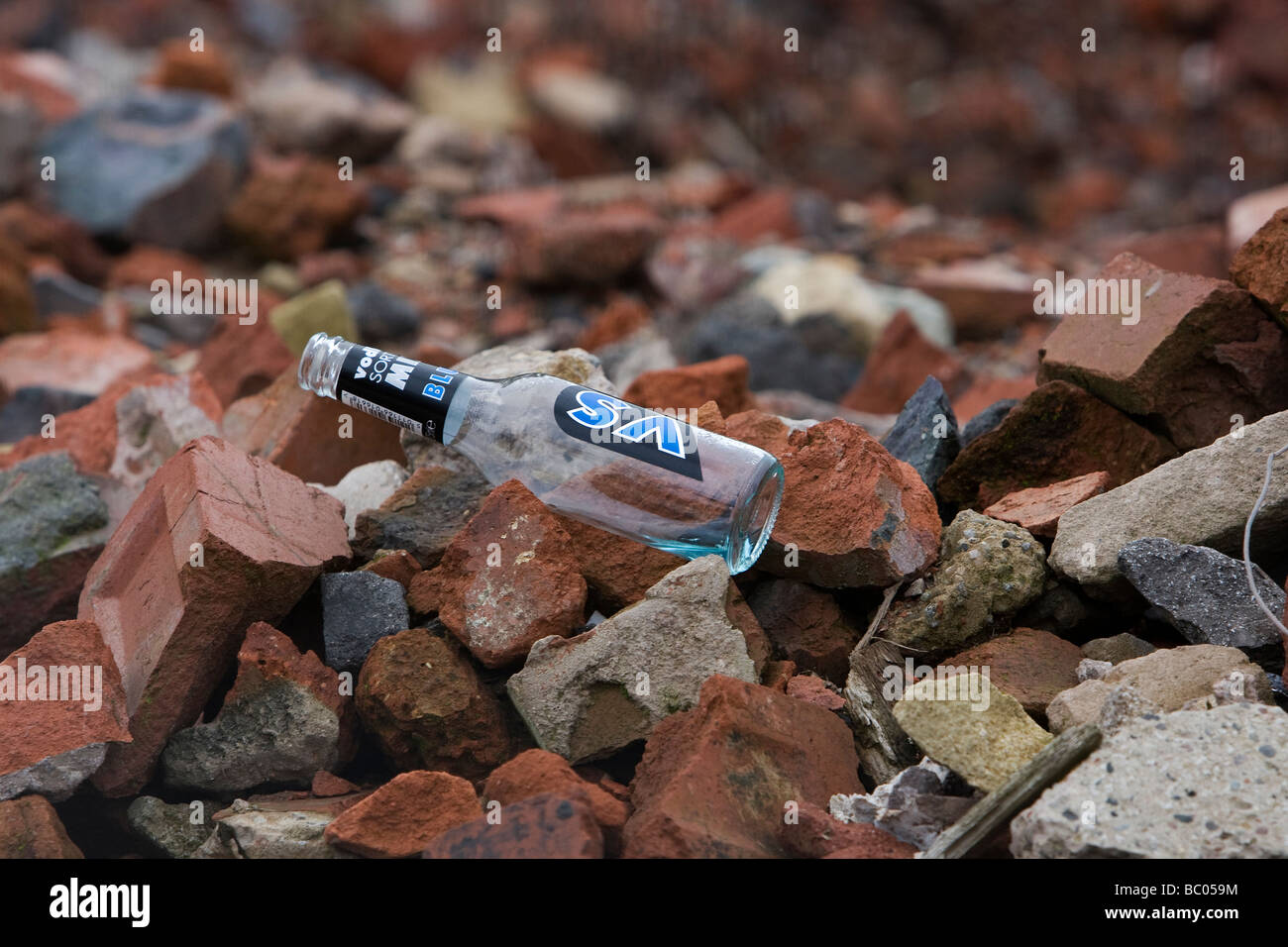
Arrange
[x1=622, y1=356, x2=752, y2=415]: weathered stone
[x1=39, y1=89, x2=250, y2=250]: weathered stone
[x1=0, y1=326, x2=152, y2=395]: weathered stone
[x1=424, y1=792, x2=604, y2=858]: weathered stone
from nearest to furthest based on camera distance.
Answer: [x1=424, y1=792, x2=604, y2=858]: weathered stone → [x1=622, y1=356, x2=752, y2=415]: weathered stone → [x1=0, y1=326, x2=152, y2=395]: weathered stone → [x1=39, y1=89, x2=250, y2=250]: weathered stone

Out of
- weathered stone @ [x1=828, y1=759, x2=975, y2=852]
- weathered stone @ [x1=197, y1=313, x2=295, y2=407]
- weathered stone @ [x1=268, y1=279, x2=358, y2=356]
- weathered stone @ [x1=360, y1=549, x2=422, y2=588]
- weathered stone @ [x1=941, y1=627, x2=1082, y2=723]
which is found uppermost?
weathered stone @ [x1=268, y1=279, x2=358, y2=356]

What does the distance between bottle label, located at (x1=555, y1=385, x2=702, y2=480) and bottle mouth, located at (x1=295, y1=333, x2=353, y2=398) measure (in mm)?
518

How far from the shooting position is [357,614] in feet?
8.27

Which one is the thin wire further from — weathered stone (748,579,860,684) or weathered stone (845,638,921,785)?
weathered stone (748,579,860,684)

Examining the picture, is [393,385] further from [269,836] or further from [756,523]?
[269,836]

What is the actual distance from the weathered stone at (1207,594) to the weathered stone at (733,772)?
0.67 meters

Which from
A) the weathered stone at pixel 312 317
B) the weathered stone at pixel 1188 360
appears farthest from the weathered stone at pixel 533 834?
the weathered stone at pixel 312 317

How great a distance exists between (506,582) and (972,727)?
3.15 feet

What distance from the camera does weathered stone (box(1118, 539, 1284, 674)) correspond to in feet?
7.61

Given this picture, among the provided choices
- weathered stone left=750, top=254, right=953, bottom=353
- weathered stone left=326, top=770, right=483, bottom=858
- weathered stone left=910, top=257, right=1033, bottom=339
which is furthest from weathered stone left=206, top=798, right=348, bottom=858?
weathered stone left=910, top=257, right=1033, bottom=339

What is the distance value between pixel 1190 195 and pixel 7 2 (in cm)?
1169

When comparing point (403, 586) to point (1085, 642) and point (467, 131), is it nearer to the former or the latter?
point (1085, 642)

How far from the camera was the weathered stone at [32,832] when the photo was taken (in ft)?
7.09

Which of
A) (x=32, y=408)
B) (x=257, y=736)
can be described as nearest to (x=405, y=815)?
(x=257, y=736)
